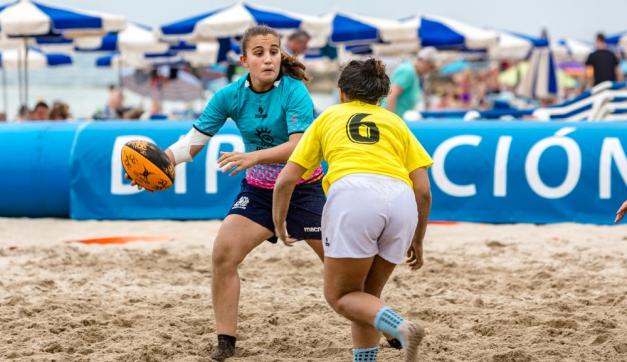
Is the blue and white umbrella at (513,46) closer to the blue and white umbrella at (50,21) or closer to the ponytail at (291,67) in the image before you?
the blue and white umbrella at (50,21)

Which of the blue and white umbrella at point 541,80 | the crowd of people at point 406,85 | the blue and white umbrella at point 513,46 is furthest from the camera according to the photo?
the blue and white umbrella at point 513,46

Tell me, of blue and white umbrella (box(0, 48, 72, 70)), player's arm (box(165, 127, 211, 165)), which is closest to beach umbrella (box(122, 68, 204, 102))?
blue and white umbrella (box(0, 48, 72, 70))

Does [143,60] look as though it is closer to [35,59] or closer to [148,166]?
[35,59]

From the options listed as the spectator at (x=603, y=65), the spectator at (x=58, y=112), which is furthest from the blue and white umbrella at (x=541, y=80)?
the spectator at (x=58, y=112)

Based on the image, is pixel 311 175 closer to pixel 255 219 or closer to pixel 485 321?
pixel 255 219

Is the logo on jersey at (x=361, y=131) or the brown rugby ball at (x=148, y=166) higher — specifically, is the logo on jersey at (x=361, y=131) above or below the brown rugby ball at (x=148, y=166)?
above

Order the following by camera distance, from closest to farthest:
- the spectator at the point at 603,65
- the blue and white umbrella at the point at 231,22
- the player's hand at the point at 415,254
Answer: the player's hand at the point at 415,254 < the blue and white umbrella at the point at 231,22 < the spectator at the point at 603,65

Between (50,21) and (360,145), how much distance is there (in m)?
10.6

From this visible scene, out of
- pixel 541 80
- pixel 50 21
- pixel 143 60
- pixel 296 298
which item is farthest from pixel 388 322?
pixel 143 60

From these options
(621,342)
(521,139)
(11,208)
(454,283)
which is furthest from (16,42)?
(621,342)

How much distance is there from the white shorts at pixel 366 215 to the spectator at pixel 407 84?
6.31 m

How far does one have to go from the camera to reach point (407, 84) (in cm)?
1028

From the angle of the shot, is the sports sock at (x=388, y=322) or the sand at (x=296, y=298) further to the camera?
the sand at (x=296, y=298)

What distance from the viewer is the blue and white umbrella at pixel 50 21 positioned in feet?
44.5
